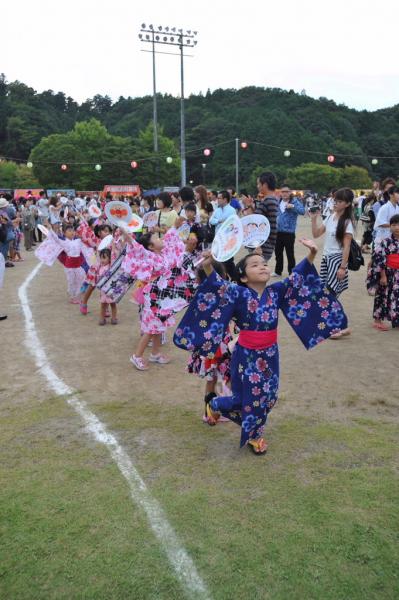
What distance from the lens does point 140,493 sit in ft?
10.4

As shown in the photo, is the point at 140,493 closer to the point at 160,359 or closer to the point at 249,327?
the point at 249,327

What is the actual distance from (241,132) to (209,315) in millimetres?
69594

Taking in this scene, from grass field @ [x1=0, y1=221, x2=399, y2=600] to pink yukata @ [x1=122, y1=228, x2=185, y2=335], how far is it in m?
0.56

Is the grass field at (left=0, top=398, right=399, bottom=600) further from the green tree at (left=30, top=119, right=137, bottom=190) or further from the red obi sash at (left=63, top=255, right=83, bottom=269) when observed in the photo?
the green tree at (left=30, top=119, right=137, bottom=190)

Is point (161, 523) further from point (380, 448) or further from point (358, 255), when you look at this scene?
point (358, 255)

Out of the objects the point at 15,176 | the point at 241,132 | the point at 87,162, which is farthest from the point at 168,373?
the point at 15,176

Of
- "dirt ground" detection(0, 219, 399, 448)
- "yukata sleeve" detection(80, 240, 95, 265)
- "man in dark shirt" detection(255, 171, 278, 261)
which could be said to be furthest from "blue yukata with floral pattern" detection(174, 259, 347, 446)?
"yukata sleeve" detection(80, 240, 95, 265)

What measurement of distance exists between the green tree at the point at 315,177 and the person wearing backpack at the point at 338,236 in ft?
201

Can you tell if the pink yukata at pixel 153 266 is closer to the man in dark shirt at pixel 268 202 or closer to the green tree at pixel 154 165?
the man in dark shirt at pixel 268 202

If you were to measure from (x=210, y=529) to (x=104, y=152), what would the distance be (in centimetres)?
6177

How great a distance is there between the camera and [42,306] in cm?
871

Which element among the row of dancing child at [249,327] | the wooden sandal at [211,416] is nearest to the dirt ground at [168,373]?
the wooden sandal at [211,416]

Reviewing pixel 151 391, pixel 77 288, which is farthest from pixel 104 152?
pixel 151 391

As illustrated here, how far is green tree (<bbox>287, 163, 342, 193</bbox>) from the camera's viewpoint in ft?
213
